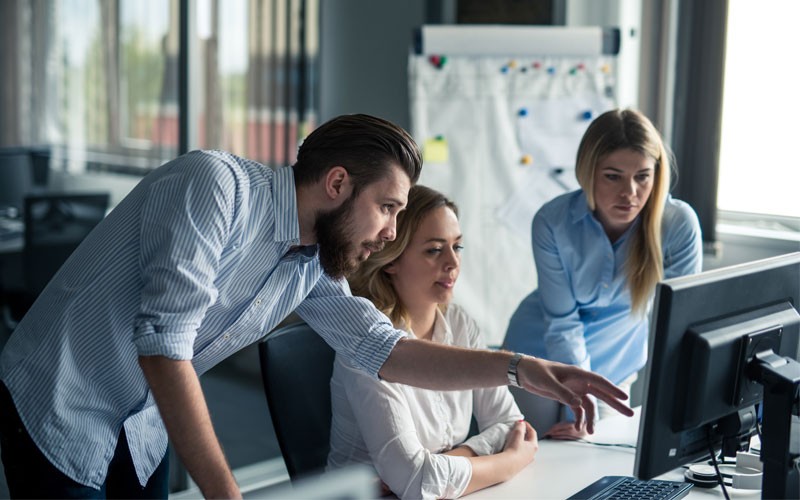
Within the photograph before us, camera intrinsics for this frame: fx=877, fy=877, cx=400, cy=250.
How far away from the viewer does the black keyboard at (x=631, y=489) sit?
1587 mm

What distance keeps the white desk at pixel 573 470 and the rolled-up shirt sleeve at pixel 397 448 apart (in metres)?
0.07

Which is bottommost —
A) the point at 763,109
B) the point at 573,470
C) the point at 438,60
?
the point at 573,470

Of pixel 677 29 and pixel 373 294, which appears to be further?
pixel 677 29

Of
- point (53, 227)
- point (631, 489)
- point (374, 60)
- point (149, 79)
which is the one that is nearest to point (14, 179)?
point (53, 227)

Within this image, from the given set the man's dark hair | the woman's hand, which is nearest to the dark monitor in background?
the man's dark hair

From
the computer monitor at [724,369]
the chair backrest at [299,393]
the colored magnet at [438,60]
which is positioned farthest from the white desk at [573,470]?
the colored magnet at [438,60]

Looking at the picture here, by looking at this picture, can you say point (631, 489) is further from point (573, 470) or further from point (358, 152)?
point (358, 152)

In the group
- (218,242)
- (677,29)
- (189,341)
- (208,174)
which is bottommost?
(189,341)

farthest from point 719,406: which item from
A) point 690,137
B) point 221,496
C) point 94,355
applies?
point 690,137

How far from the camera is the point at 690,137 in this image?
12.2ft

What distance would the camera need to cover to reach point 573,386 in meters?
1.56

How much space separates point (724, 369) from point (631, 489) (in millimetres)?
368

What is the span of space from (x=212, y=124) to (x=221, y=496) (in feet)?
7.99

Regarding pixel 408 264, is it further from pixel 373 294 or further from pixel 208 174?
pixel 208 174
